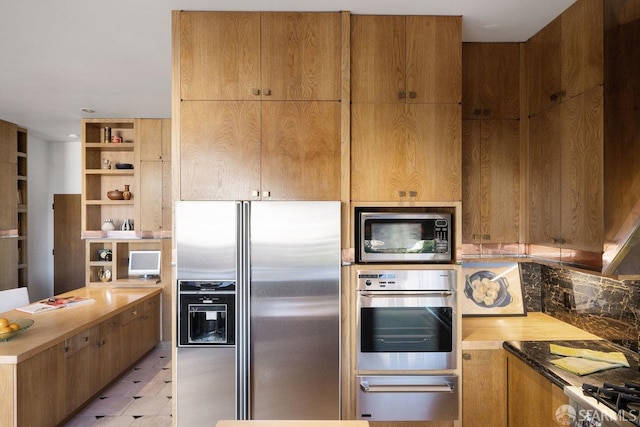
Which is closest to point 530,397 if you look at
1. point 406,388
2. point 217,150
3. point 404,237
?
point 406,388

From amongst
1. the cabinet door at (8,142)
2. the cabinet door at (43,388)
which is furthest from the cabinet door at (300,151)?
the cabinet door at (8,142)

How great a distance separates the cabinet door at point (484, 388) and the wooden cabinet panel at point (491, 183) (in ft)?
2.55

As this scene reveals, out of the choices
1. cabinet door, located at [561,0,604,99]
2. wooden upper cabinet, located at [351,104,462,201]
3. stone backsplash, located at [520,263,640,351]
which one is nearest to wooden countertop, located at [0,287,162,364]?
wooden upper cabinet, located at [351,104,462,201]

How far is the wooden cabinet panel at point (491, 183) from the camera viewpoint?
106 inches

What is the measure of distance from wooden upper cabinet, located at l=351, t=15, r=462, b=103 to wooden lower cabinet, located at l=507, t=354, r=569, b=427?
1.59 metres

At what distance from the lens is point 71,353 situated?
2984mm

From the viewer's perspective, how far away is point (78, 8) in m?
2.29

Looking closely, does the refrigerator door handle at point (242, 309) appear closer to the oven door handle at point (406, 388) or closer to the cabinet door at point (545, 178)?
the oven door handle at point (406, 388)

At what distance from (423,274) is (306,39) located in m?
1.56

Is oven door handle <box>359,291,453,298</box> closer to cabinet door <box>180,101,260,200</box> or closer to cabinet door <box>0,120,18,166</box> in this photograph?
cabinet door <box>180,101,260,200</box>

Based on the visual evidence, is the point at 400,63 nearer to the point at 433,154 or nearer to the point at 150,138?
the point at 433,154

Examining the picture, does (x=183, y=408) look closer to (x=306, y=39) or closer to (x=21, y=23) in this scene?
(x=306, y=39)

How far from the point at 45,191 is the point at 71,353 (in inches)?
159

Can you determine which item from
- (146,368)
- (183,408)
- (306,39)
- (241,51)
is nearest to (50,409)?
(183,408)
